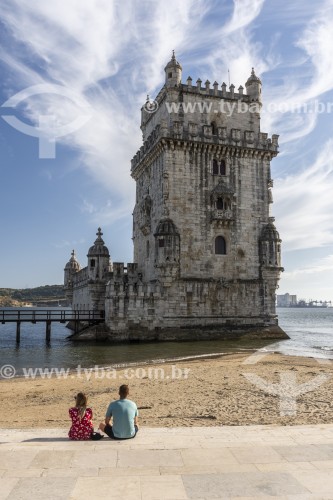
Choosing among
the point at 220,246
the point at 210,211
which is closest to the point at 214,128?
the point at 210,211

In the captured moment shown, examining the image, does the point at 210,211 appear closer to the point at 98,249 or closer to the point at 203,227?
the point at 203,227

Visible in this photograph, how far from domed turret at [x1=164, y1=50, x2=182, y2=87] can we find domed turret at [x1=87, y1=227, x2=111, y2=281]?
1482 cm

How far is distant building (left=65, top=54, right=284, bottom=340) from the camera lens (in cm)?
3262

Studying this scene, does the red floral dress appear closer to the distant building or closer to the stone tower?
the distant building

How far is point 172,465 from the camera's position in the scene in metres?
6.66

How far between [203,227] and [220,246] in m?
2.10

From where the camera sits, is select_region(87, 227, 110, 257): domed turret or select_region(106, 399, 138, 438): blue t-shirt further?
select_region(87, 227, 110, 257): domed turret

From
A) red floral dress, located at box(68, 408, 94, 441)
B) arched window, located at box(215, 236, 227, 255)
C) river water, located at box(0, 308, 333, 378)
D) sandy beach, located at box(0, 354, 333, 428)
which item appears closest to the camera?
red floral dress, located at box(68, 408, 94, 441)

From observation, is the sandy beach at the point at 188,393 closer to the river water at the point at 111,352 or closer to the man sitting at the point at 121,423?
the man sitting at the point at 121,423

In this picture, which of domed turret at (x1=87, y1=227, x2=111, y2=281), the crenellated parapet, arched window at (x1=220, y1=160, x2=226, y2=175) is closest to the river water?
domed turret at (x1=87, y1=227, x2=111, y2=281)

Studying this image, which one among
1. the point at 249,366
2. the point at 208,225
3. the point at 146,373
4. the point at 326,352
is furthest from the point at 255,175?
the point at 146,373

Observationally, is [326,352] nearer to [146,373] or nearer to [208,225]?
[208,225]

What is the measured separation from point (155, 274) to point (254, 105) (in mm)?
16810

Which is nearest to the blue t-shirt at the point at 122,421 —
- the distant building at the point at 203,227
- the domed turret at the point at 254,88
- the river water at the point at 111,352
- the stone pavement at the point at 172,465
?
the stone pavement at the point at 172,465
